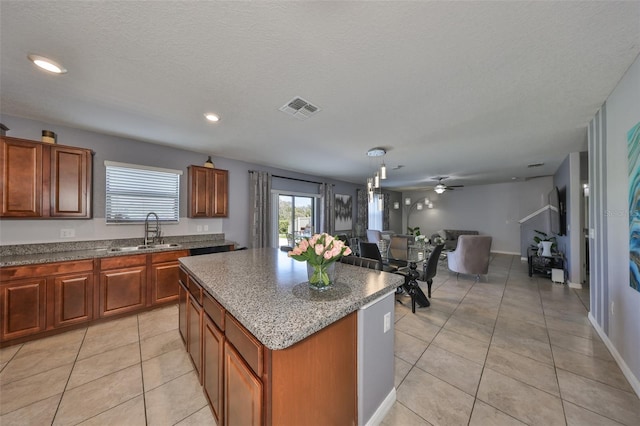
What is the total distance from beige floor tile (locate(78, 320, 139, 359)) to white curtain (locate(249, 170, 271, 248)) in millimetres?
2352

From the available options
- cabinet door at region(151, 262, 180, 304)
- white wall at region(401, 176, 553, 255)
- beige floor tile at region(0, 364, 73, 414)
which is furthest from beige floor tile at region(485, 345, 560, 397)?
white wall at region(401, 176, 553, 255)

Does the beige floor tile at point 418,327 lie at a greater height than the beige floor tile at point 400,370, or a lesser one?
greater

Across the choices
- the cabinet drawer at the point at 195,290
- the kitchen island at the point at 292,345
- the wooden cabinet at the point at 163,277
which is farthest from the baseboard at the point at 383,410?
the wooden cabinet at the point at 163,277

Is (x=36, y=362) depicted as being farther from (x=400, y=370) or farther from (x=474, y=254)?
(x=474, y=254)

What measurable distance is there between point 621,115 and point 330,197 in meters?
5.10

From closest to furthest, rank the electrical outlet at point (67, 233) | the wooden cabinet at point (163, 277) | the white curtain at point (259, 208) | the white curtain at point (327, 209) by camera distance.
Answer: the electrical outlet at point (67, 233)
the wooden cabinet at point (163, 277)
the white curtain at point (259, 208)
the white curtain at point (327, 209)

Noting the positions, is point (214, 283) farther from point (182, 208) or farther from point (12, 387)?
point (182, 208)

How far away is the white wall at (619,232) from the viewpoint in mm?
1733

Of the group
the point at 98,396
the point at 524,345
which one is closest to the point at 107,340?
the point at 98,396

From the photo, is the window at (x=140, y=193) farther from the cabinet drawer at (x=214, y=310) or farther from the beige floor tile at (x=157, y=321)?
the cabinet drawer at (x=214, y=310)

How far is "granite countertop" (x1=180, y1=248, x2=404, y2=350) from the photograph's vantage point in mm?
961

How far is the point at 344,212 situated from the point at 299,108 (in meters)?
5.01

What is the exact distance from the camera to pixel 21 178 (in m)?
2.46

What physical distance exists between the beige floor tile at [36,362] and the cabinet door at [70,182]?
152 centimetres
